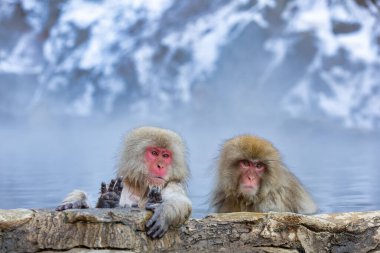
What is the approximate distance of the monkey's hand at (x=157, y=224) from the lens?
11.1 feet

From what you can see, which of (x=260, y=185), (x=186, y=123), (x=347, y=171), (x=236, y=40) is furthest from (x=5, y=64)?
(x=260, y=185)

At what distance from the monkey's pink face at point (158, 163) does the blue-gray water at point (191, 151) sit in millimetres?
2953

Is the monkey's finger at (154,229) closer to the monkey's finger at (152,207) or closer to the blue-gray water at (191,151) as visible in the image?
the monkey's finger at (152,207)

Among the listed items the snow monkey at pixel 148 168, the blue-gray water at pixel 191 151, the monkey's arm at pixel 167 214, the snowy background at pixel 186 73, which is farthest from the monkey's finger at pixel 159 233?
the snowy background at pixel 186 73

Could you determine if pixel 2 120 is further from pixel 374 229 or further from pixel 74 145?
pixel 374 229

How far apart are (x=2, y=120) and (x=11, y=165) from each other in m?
1.04

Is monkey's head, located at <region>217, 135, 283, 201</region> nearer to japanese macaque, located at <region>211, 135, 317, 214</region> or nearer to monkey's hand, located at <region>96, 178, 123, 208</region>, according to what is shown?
japanese macaque, located at <region>211, 135, 317, 214</region>

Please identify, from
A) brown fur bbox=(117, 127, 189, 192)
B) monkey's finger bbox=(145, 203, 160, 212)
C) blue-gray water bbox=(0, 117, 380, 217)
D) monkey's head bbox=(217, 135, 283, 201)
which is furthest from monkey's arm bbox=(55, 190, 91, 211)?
blue-gray water bbox=(0, 117, 380, 217)

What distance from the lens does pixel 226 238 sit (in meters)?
3.55

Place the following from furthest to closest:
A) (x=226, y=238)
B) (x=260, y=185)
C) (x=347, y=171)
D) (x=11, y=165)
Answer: (x=11, y=165) < (x=347, y=171) < (x=260, y=185) < (x=226, y=238)

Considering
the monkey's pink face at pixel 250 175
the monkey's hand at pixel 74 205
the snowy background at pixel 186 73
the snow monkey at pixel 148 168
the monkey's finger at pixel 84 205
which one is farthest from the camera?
the snowy background at pixel 186 73

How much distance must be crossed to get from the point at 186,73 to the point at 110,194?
716 centimetres

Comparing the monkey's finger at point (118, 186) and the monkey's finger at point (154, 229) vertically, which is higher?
the monkey's finger at point (118, 186)

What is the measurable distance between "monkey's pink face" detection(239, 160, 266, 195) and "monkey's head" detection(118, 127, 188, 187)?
1.71 ft
